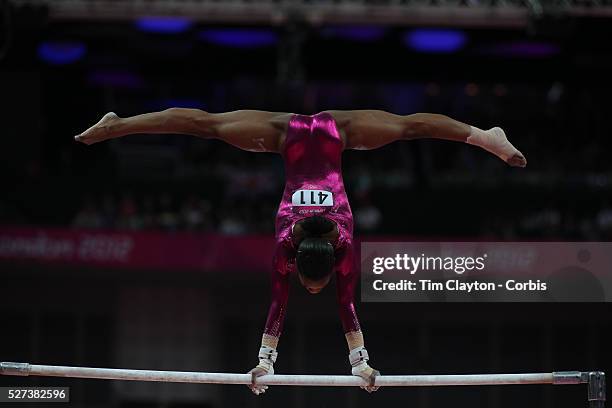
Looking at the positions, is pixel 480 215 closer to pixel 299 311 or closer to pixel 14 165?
pixel 299 311

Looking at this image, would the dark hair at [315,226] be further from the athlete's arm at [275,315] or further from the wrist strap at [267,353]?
the wrist strap at [267,353]

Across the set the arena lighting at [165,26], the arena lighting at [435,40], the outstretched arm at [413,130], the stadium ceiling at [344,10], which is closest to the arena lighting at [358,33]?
the arena lighting at [435,40]

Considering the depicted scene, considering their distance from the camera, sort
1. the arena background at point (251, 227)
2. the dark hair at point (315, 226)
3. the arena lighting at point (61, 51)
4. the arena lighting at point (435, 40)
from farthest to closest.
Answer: the arena lighting at point (61, 51) → the arena lighting at point (435, 40) → the arena background at point (251, 227) → the dark hair at point (315, 226)

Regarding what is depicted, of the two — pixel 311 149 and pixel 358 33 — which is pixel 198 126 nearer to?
pixel 311 149

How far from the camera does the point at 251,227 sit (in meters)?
12.9

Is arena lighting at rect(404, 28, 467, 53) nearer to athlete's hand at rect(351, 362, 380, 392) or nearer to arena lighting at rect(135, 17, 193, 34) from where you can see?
arena lighting at rect(135, 17, 193, 34)

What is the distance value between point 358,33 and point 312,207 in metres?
10.8

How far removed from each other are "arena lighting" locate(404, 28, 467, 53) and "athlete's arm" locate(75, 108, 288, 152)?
31.4 ft

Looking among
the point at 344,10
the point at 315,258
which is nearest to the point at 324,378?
the point at 315,258

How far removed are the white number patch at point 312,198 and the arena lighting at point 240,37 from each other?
9878mm

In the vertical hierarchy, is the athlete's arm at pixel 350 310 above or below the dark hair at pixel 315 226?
below

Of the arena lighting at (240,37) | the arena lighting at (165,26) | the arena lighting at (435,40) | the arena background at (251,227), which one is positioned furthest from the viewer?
the arena lighting at (240,37)

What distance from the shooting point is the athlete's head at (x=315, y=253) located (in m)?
5.34

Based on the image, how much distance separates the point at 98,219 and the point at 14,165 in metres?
2.58
